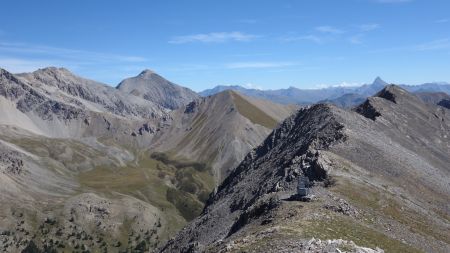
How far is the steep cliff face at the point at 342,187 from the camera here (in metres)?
62.8

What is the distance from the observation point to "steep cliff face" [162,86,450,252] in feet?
206

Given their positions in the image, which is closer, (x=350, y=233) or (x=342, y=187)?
(x=350, y=233)

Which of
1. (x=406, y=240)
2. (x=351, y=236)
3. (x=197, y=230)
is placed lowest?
(x=197, y=230)

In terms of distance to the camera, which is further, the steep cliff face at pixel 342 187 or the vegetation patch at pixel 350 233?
the steep cliff face at pixel 342 187

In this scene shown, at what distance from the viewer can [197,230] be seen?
384 ft

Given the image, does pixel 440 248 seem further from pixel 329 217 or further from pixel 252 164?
pixel 252 164

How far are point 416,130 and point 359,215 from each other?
10908 cm

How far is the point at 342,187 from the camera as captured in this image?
8619cm

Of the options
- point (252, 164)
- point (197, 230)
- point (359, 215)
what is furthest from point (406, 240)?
point (252, 164)

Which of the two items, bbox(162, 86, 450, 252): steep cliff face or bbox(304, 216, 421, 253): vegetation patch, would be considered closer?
bbox(304, 216, 421, 253): vegetation patch

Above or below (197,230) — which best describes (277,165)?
above

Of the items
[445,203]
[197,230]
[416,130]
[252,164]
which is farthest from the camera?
[416,130]

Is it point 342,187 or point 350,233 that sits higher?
point 342,187

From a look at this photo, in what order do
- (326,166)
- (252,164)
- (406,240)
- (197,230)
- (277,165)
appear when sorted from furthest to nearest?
(252,164)
(277,165)
(197,230)
(326,166)
(406,240)
